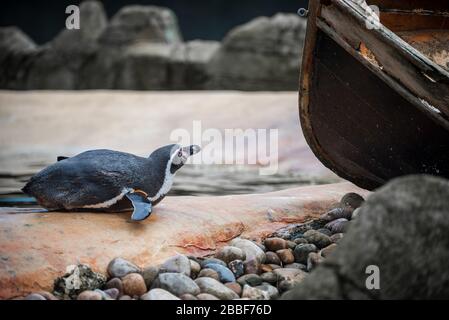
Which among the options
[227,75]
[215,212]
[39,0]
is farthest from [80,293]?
[39,0]

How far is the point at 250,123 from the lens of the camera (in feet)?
26.7

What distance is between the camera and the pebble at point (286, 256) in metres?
2.41

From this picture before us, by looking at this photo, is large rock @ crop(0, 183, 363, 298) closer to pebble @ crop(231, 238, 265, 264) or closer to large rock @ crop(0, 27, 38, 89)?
pebble @ crop(231, 238, 265, 264)

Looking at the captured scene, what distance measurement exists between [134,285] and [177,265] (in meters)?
0.21

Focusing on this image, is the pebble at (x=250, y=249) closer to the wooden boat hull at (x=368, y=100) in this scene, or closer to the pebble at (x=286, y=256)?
the pebble at (x=286, y=256)

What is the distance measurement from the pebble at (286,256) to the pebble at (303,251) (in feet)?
0.07

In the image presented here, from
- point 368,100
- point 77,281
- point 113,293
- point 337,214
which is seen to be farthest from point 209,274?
point 368,100

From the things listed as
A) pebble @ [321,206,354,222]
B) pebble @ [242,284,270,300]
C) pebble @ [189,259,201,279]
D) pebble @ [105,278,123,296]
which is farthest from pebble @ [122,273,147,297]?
A: pebble @ [321,206,354,222]

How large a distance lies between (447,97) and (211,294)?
120cm

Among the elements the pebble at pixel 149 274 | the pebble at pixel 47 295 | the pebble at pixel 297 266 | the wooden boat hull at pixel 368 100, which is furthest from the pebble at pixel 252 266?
the wooden boat hull at pixel 368 100

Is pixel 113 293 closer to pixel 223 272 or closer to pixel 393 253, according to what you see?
pixel 223 272

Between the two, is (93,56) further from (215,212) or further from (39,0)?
(215,212)

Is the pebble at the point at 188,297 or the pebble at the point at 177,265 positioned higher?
the pebble at the point at 177,265

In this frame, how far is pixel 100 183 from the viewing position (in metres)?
2.46
